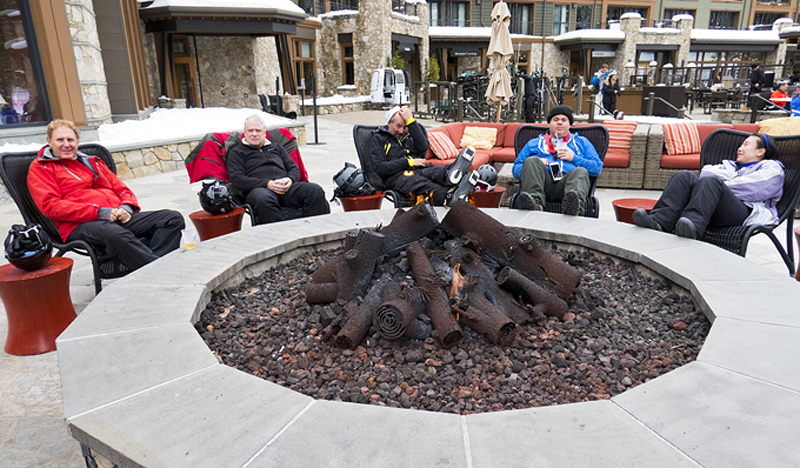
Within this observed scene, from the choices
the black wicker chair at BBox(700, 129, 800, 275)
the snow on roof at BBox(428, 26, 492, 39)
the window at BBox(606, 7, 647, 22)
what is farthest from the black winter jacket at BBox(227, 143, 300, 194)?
the window at BBox(606, 7, 647, 22)

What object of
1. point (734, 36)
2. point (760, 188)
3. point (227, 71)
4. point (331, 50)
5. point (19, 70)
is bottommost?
point (760, 188)

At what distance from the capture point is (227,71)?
1692 cm

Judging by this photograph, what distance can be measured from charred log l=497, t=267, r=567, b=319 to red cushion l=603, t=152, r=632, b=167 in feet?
15.8

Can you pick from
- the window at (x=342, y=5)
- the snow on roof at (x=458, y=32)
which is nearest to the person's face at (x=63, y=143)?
the window at (x=342, y=5)

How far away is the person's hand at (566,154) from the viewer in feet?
13.1

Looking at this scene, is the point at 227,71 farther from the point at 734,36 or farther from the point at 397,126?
the point at 734,36

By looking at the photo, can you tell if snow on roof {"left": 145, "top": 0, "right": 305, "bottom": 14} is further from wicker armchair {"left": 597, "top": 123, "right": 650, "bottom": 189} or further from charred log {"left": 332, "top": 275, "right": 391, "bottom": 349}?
charred log {"left": 332, "top": 275, "right": 391, "bottom": 349}

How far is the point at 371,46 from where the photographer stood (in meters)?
22.0

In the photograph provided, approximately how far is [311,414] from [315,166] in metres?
7.32

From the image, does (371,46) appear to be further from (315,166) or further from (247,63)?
(315,166)

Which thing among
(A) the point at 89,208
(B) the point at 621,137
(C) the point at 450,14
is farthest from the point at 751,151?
(C) the point at 450,14

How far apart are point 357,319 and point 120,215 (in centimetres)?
209

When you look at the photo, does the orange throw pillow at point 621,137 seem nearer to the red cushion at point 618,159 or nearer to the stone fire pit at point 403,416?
the red cushion at point 618,159

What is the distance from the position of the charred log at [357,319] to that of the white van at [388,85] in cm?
1879
